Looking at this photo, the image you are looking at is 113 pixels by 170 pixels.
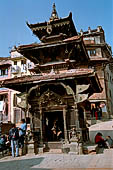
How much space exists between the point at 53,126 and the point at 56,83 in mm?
3914

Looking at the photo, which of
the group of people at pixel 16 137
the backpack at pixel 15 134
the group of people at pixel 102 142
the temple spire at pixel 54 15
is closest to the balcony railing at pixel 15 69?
the temple spire at pixel 54 15

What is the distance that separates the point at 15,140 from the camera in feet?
33.1

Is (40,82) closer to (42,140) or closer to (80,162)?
(42,140)

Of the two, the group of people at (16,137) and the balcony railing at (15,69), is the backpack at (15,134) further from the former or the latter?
the balcony railing at (15,69)

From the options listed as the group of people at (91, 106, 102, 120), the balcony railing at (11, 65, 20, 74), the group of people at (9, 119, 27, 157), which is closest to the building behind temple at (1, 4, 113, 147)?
the group of people at (9, 119, 27, 157)

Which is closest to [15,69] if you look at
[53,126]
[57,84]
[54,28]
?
[54,28]

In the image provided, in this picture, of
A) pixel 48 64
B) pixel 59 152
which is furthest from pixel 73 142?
pixel 48 64

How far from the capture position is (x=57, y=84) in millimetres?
11039

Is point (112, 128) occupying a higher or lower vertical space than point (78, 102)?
lower

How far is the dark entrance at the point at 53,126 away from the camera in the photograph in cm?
1292

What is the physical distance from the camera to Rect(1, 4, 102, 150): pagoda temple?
10547mm

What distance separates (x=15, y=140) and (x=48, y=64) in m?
6.25

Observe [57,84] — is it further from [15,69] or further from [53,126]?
[15,69]

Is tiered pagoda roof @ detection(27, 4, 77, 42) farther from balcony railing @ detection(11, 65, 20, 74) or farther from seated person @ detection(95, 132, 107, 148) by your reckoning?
balcony railing @ detection(11, 65, 20, 74)
